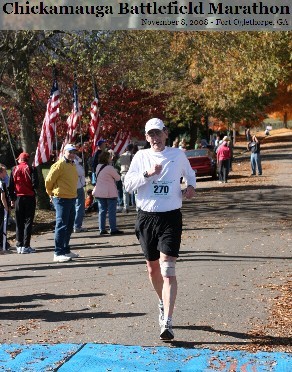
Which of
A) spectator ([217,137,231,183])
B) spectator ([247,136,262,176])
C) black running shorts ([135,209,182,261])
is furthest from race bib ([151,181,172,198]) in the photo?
spectator ([247,136,262,176])

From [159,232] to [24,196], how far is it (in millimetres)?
8075

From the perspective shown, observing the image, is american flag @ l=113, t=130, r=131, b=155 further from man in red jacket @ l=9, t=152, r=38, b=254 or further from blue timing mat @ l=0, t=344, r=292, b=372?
blue timing mat @ l=0, t=344, r=292, b=372

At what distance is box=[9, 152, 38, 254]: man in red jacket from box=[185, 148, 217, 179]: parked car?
2195 centimetres

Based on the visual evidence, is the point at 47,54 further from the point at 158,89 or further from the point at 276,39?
the point at 158,89

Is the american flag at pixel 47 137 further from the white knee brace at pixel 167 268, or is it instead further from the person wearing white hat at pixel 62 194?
the white knee brace at pixel 167 268

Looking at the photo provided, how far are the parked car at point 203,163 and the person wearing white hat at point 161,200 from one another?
29.3m

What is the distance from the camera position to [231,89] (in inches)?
1608

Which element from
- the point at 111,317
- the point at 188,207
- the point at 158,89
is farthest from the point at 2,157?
the point at 111,317

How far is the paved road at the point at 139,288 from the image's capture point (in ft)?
28.8

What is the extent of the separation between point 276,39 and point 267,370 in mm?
16987

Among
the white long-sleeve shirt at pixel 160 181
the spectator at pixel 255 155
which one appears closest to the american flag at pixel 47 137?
the white long-sleeve shirt at pixel 160 181

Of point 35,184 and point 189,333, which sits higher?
point 35,184

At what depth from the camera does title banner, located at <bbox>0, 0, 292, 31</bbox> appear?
1376 cm

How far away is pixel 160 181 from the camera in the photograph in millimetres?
8516
